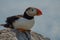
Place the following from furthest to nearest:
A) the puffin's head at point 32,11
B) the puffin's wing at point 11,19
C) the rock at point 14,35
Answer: the puffin's wing at point 11,19 → the puffin's head at point 32,11 → the rock at point 14,35

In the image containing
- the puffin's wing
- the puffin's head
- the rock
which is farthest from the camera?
the puffin's wing

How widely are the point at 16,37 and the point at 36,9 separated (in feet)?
2.05

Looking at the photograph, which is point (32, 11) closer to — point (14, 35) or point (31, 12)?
point (31, 12)

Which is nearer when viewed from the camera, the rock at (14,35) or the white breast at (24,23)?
the rock at (14,35)

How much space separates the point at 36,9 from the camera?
196 inches

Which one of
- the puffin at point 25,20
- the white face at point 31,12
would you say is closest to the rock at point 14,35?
the puffin at point 25,20

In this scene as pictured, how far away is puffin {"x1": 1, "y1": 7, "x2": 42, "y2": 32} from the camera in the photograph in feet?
16.2

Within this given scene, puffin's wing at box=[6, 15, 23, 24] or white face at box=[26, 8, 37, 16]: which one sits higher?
white face at box=[26, 8, 37, 16]

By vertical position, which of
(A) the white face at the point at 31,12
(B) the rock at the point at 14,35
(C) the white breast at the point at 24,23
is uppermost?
(A) the white face at the point at 31,12

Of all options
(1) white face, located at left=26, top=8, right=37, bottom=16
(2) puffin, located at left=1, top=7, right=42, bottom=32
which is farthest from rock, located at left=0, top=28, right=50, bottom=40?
(1) white face, located at left=26, top=8, right=37, bottom=16

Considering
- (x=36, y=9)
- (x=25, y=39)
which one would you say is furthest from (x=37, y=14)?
(x=25, y=39)

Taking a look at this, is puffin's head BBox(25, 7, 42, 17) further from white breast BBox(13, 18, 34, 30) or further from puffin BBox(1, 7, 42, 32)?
white breast BBox(13, 18, 34, 30)

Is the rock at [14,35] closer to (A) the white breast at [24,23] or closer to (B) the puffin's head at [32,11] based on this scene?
(A) the white breast at [24,23]

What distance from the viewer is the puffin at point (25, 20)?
194 inches
